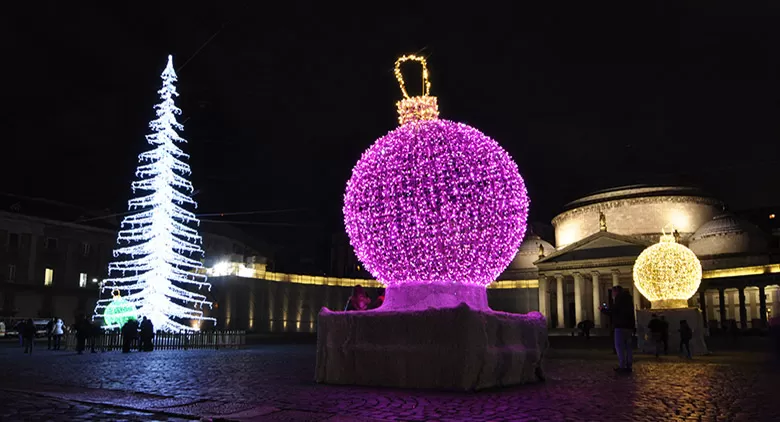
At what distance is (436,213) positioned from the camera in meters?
12.0

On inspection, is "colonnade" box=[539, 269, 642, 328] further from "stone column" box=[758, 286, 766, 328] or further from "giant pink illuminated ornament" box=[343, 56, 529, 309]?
"giant pink illuminated ornament" box=[343, 56, 529, 309]

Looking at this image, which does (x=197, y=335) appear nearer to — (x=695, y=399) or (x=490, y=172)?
(x=490, y=172)

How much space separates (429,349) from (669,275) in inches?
819

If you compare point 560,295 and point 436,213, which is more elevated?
point 436,213

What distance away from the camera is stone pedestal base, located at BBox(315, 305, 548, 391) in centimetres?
1161

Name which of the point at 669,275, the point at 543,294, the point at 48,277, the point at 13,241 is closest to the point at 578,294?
the point at 543,294

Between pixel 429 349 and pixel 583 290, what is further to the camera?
pixel 583 290

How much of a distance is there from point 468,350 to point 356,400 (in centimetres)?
238

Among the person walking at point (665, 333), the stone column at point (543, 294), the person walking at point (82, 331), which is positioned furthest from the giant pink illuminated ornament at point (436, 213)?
the stone column at point (543, 294)

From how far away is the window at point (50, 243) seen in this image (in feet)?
193

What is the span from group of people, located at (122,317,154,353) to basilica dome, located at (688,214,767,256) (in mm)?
58929

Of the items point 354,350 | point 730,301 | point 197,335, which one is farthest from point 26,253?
point 730,301

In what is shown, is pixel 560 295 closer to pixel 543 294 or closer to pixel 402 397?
pixel 543 294

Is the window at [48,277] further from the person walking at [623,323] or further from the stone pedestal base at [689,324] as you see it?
the person walking at [623,323]
